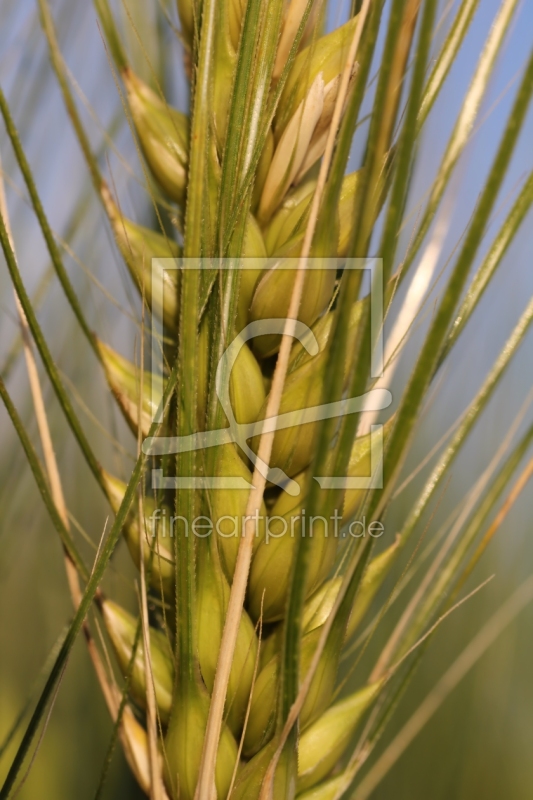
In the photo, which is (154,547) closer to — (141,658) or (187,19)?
(141,658)

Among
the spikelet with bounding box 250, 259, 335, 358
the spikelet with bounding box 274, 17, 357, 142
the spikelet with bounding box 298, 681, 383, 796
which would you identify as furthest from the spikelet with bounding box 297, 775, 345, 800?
the spikelet with bounding box 274, 17, 357, 142

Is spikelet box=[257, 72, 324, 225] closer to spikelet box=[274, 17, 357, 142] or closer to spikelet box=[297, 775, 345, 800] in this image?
spikelet box=[274, 17, 357, 142]

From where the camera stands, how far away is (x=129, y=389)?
0.31 meters

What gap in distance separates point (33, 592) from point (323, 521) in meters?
0.39

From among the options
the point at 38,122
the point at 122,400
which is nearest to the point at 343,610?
the point at 122,400

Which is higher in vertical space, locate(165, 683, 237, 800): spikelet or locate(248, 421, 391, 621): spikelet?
locate(248, 421, 391, 621): spikelet

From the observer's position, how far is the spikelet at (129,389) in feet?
1.03

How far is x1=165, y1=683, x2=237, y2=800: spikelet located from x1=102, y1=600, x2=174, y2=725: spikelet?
0.03m

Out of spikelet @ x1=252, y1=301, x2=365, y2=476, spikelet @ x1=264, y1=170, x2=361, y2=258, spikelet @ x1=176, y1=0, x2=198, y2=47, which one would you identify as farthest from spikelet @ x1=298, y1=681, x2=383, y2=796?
spikelet @ x1=176, y1=0, x2=198, y2=47

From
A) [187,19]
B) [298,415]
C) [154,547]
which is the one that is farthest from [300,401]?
[187,19]

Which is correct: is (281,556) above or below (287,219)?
below

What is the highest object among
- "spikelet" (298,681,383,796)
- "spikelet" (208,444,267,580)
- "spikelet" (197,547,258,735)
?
"spikelet" (208,444,267,580)

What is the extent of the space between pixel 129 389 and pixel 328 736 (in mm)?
206

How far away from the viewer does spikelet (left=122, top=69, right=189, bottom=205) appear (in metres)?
0.33
